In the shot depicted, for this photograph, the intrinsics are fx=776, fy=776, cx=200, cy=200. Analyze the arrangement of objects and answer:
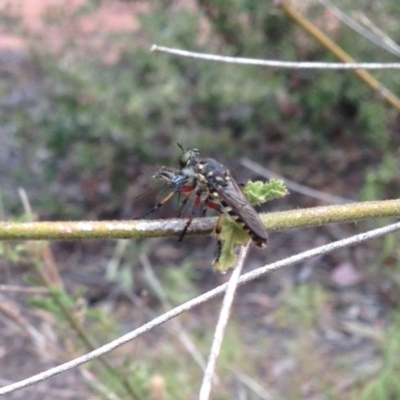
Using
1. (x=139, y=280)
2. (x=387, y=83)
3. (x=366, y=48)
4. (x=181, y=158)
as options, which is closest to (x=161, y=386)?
(x=181, y=158)

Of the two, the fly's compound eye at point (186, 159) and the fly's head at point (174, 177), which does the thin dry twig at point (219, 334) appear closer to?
the fly's head at point (174, 177)

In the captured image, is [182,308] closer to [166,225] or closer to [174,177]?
[166,225]

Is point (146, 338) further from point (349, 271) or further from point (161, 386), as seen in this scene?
point (161, 386)

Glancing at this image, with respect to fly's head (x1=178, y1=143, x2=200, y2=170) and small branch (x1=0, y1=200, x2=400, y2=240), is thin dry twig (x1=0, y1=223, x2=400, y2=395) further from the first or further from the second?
fly's head (x1=178, y1=143, x2=200, y2=170)

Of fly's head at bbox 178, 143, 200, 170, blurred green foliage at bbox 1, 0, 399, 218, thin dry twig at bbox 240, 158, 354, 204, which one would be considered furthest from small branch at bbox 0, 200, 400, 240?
blurred green foliage at bbox 1, 0, 399, 218

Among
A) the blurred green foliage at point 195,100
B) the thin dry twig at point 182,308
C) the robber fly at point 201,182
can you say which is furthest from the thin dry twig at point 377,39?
the blurred green foliage at point 195,100
